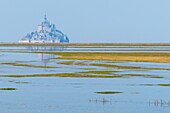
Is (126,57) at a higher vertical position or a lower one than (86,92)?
lower

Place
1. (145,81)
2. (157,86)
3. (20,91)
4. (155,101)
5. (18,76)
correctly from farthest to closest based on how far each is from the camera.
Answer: (18,76) < (145,81) < (157,86) < (20,91) < (155,101)

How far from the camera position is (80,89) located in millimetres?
31594

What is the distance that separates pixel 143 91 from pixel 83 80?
732 centimetres

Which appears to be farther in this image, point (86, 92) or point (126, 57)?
point (126, 57)

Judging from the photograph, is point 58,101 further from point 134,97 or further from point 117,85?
point 117,85

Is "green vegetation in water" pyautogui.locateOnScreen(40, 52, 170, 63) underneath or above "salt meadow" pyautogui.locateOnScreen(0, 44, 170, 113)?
underneath

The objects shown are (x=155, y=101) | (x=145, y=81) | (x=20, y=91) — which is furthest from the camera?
(x=145, y=81)

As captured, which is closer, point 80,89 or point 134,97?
point 134,97

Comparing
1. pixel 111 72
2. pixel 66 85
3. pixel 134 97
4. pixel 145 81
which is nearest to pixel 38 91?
pixel 66 85

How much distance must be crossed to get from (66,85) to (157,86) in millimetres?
5323

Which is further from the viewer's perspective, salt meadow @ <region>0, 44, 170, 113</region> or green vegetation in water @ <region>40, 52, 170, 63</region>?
green vegetation in water @ <region>40, 52, 170, 63</region>

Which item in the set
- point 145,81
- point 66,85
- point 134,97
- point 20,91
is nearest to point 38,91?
point 20,91

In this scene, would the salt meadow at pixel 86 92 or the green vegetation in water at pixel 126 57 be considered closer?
the salt meadow at pixel 86 92

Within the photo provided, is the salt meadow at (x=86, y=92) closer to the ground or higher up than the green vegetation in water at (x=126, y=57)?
higher up
